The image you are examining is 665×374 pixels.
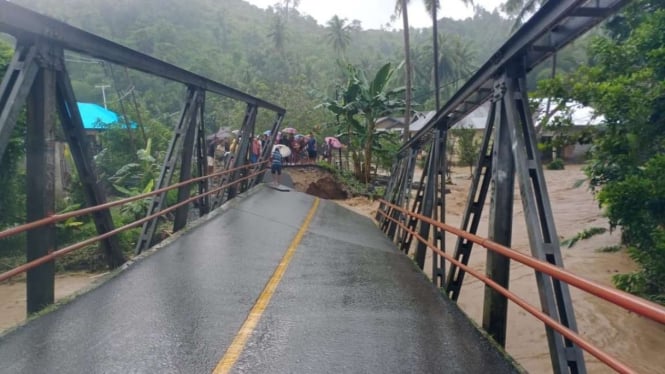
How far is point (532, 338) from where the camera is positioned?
7.54 m

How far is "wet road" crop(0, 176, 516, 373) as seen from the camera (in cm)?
385

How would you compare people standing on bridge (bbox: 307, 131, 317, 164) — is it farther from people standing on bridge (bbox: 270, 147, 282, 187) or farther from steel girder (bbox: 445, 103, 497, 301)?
steel girder (bbox: 445, 103, 497, 301)

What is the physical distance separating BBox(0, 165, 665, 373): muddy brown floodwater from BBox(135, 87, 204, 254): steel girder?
131 inches

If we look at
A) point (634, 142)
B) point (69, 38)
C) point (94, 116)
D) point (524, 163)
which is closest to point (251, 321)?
point (524, 163)

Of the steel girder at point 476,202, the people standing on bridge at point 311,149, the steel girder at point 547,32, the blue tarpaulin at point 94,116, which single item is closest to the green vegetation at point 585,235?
the steel girder at point 476,202

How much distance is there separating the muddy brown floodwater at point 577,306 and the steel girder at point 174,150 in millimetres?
3325

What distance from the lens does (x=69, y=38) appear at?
17.4 ft

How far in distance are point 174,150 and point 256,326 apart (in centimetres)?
487

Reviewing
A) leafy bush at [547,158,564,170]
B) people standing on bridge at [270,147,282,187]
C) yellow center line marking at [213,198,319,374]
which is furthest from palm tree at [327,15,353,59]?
yellow center line marking at [213,198,319,374]

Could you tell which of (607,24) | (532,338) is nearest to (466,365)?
(532,338)

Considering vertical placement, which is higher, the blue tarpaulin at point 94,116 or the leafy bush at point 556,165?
the blue tarpaulin at point 94,116

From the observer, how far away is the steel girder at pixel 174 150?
796 centimetres

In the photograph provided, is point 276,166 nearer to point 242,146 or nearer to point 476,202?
point 242,146

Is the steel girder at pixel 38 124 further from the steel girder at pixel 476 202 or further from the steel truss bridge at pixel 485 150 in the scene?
the steel girder at pixel 476 202
